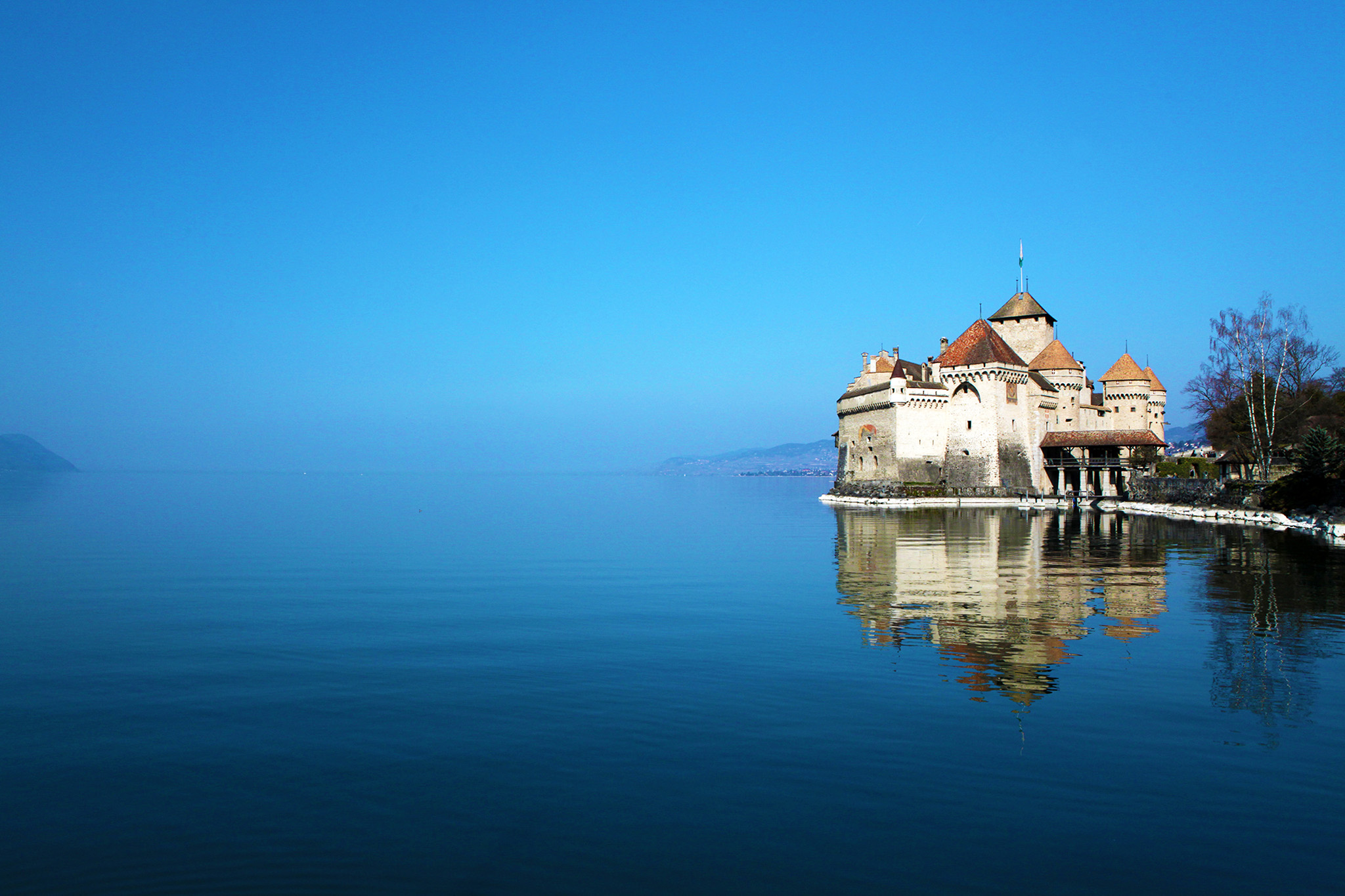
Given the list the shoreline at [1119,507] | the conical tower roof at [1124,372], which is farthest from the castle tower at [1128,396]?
the shoreline at [1119,507]

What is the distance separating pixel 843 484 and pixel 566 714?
62.3m

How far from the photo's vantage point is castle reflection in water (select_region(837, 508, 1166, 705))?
1352cm

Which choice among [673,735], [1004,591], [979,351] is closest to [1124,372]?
[979,351]

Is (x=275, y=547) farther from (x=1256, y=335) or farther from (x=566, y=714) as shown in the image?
(x=1256, y=335)

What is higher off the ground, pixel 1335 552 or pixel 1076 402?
pixel 1076 402

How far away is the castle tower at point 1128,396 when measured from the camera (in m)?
68.9

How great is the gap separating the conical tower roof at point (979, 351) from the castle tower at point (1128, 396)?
9.94 meters

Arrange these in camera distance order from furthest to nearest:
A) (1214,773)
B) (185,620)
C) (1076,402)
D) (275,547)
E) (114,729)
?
(1076,402) < (275,547) < (185,620) < (114,729) < (1214,773)

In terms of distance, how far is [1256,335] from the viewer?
47562 millimetres

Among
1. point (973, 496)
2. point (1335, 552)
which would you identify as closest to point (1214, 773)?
point (1335, 552)

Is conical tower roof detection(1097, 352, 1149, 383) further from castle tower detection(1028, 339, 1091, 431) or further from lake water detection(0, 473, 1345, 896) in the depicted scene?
lake water detection(0, 473, 1345, 896)

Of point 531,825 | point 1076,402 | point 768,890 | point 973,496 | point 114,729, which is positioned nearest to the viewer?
point 768,890

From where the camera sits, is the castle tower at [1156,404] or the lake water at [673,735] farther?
the castle tower at [1156,404]

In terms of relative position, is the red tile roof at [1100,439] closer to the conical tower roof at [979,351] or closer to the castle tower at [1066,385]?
the castle tower at [1066,385]
